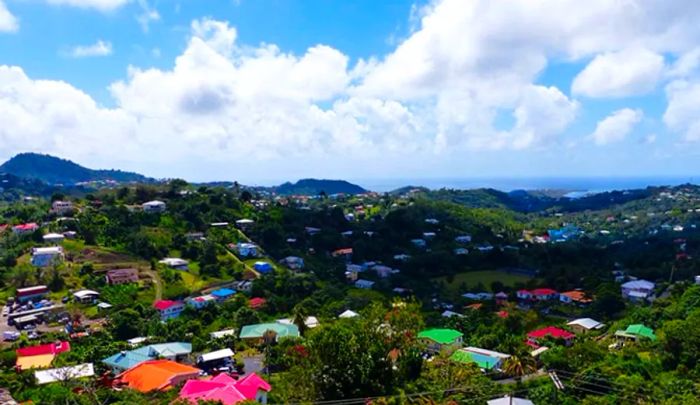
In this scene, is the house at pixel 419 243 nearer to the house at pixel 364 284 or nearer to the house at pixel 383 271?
the house at pixel 383 271

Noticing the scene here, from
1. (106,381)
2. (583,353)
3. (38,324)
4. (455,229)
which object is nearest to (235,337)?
(106,381)

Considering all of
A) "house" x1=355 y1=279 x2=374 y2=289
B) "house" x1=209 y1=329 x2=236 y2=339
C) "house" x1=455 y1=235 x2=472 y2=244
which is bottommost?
"house" x1=355 y1=279 x2=374 y2=289

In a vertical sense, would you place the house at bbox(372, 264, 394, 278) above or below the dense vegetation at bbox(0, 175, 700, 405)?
below

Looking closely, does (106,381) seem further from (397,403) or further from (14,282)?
(14,282)

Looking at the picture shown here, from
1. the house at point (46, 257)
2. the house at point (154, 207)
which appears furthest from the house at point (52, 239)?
the house at point (154, 207)

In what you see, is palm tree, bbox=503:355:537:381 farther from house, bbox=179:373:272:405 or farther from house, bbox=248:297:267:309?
house, bbox=248:297:267:309

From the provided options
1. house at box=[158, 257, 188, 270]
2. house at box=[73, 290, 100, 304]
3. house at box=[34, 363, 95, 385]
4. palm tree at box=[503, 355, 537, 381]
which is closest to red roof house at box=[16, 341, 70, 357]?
house at box=[34, 363, 95, 385]
